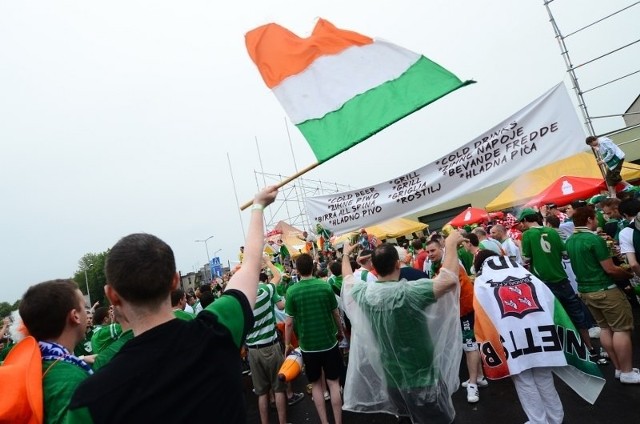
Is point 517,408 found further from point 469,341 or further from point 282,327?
point 282,327

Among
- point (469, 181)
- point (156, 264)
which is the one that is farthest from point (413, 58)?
point (156, 264)

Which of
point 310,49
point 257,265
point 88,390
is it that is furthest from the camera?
point 310,49

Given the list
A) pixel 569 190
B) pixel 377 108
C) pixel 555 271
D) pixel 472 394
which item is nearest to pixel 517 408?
pixel 472 394

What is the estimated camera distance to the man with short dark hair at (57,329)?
1.64 meters

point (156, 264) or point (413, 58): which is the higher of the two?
point (413, 58)

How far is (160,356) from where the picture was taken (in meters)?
1.15

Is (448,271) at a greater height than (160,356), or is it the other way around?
(160,356)

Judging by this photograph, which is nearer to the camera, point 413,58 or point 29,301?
point 29,301

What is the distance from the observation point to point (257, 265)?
1.65m

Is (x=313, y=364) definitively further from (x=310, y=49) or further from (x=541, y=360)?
(x=310, y=49)

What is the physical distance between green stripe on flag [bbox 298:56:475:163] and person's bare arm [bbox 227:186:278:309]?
2.88 feet

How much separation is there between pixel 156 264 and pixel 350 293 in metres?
2.36

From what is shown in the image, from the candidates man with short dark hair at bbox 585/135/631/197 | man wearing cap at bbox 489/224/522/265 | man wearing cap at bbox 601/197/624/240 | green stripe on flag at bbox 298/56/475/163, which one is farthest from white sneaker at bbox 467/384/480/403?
green stripe on flag at bbox 298/56/475/163

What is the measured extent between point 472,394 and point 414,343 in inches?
79.6
